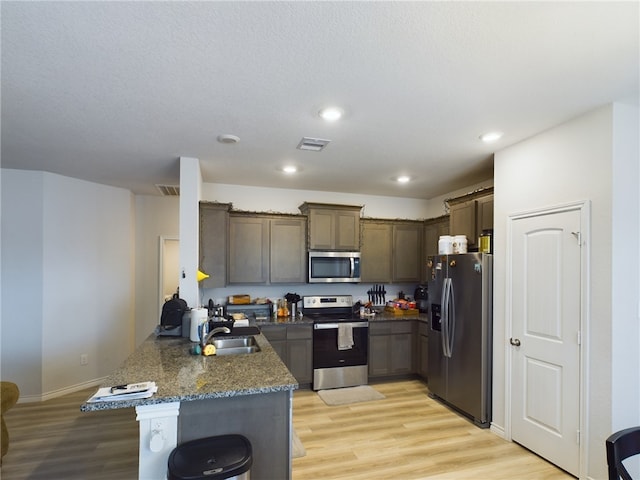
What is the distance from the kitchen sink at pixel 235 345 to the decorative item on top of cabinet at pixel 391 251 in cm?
238

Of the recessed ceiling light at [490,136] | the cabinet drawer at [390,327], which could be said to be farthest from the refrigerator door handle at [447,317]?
the recessed ceiling light at [490,136]

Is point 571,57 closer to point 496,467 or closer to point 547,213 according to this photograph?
point 547,213

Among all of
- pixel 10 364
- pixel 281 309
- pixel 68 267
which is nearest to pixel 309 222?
pixel 281 309

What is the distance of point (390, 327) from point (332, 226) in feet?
5.25

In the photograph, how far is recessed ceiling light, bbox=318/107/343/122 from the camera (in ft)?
8.03

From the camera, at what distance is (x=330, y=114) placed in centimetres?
252

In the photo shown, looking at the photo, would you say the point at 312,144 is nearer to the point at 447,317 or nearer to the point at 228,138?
the point at 228,138

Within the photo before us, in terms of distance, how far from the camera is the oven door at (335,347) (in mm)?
4445

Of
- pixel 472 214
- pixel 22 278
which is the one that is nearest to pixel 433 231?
pixel 472 214

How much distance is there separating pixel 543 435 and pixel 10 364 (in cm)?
544

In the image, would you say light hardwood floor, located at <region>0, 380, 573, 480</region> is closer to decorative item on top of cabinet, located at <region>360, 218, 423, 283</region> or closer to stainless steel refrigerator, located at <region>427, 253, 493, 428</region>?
stainless steel refrigerator, located at <region>427, 253, 493, 428</region>

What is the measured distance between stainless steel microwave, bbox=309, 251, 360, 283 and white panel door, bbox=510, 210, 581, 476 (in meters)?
2.16

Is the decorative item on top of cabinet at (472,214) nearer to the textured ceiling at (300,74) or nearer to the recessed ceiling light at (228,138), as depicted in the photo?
the textured ceiling at (300,74)

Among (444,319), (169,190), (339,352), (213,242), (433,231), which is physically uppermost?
(169,190)
